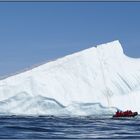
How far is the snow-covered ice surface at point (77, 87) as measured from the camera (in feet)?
130

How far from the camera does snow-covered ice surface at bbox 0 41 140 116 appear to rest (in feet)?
130

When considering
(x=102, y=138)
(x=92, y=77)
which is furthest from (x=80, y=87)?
(x=102, y=138)

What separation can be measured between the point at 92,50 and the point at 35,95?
27.2ft

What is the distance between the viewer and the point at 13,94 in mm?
39344

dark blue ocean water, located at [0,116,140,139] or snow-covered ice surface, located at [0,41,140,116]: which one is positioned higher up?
snow-covered ice surface, located at [0,41,140,116]

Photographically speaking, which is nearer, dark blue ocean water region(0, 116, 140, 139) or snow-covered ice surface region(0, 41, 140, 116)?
dark blue ocean water region(0, 116, 140, 139)

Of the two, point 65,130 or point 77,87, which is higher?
point 77,87

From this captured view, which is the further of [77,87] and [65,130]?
[77,87]

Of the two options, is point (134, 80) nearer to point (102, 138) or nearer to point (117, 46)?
point (117, 46)

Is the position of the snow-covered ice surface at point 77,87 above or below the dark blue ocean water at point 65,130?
above

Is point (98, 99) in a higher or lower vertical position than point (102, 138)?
higher

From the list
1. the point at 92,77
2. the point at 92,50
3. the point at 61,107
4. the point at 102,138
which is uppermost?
the point at 92,50

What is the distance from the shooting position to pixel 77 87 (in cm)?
4156

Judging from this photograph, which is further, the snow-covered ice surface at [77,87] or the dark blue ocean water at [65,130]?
the snow-covered ice surface at [77,87]
